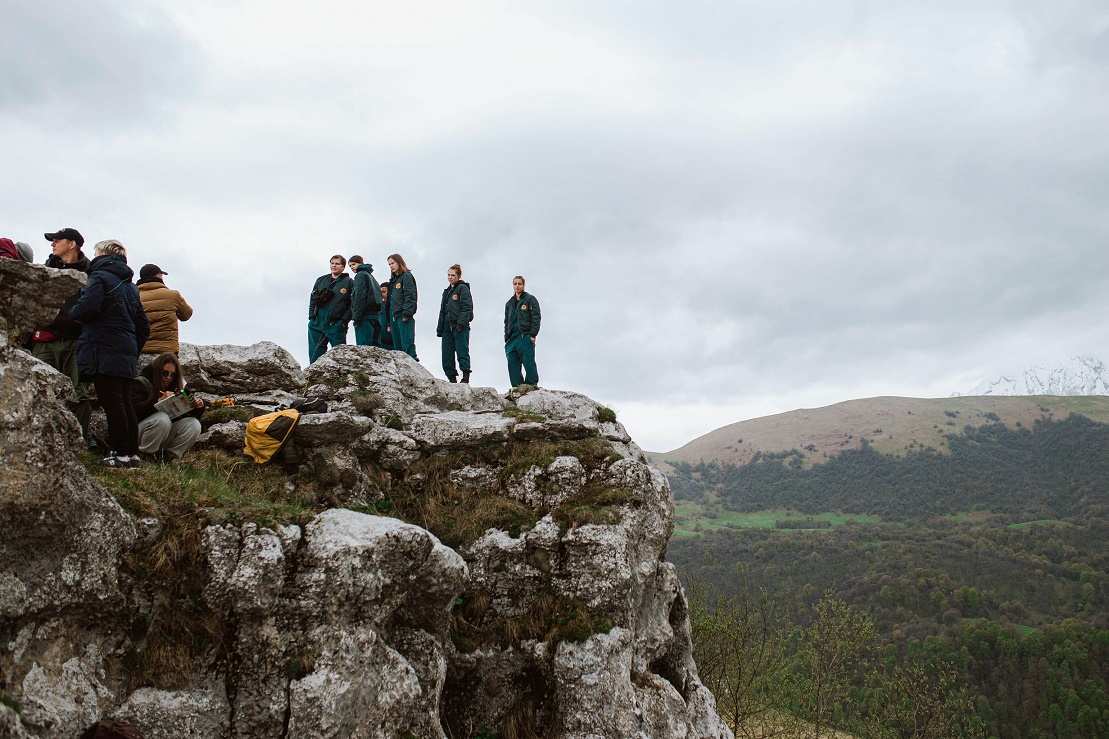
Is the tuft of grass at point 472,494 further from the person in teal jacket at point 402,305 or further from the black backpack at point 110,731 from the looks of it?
the person in teal jacket at point 402,305

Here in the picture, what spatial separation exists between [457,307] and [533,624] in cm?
1224

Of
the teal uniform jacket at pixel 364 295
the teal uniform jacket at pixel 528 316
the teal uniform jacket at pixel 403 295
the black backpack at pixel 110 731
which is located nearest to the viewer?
the black backpack at pixel 110 731

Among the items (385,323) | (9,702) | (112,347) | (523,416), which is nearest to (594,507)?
(523,416)

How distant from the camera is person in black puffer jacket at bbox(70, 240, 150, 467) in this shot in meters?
9.06

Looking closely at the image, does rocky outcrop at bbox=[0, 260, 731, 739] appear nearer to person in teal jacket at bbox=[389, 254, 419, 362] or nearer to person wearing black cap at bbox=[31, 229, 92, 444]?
person wearing black cap at bbox=[31, 229, 92, 444]

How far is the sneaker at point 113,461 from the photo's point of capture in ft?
29.8

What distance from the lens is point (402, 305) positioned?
20656 millimetres

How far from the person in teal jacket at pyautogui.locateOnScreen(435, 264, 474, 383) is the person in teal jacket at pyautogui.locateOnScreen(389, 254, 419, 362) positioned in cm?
105

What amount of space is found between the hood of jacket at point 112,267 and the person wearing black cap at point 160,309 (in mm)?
2753

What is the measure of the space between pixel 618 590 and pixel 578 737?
8.63 feet

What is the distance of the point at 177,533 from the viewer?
8195mm

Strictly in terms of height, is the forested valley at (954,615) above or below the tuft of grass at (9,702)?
below

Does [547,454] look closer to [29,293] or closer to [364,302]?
[364,302]

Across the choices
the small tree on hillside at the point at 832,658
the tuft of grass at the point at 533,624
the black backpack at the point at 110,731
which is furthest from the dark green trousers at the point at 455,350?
the small tree on hillside at the point at 832,658
